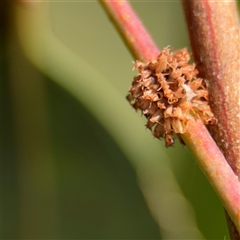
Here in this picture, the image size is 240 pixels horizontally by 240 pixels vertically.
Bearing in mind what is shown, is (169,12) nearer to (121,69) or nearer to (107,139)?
(121,69)

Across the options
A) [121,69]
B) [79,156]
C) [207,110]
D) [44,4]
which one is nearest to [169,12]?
[121,69]

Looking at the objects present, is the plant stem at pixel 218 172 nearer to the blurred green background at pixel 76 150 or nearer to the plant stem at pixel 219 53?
the plant stem at pixel 219 53

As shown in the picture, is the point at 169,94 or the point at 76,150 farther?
the point at 76,150

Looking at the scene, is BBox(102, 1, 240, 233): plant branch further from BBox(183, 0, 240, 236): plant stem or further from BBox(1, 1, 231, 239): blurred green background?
BBox(1, 1, 231, 239): blurred green background

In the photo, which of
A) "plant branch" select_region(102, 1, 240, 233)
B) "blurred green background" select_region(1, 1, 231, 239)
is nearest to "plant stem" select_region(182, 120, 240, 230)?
"plant branch" select_region(102, 1, 240, 233)

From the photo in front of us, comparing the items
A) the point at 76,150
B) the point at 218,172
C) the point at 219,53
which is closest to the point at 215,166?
the point at 218,172

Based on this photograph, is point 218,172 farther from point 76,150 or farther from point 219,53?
point 76,150
